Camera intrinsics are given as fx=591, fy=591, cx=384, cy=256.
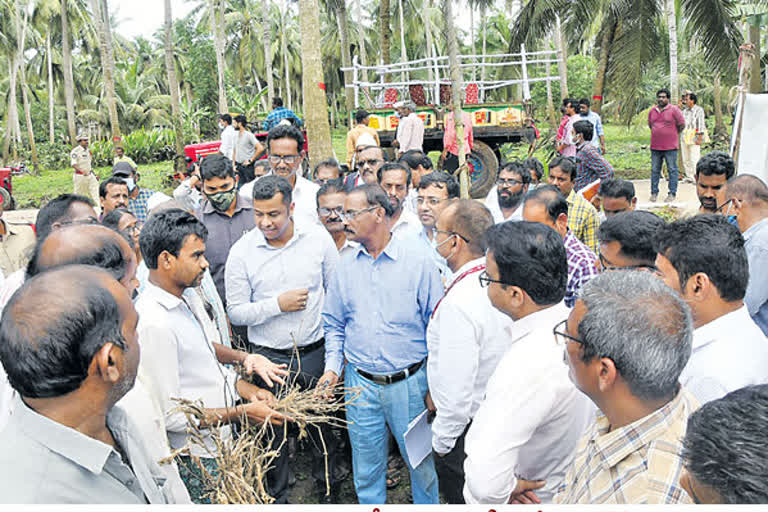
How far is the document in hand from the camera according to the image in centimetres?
281

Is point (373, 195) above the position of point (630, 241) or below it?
above

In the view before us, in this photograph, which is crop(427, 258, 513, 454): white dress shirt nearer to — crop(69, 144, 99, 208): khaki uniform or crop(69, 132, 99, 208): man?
crop(69, 132, 99, 208): man

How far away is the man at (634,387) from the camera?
1.52 metres

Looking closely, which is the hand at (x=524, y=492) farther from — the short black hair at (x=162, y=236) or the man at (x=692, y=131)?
the man at (x=692, y=131)

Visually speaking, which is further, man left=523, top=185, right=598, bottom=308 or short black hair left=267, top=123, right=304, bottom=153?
short black hair left=267, top=123, right=304, bottom=153

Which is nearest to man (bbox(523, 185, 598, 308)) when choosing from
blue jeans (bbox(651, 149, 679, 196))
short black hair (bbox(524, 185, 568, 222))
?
short black hair (bbox(524, 185, 568, 222))

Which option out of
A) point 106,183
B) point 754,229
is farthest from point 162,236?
point 754,229

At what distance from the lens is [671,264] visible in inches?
92.5

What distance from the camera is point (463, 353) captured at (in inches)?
96.9

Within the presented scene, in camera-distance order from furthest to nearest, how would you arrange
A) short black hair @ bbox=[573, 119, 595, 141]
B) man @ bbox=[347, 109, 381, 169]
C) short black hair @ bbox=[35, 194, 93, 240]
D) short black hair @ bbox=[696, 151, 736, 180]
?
man @ bbox=[347, 109, 381, 169] → short black hair @ bbox=[573, 119, 595, 141] → short black hair @ bbox=[696, 151, 736, 180] → short black hair @ bbox=[35, 194, 93, 240]

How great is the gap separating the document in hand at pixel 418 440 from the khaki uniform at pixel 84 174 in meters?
11.2

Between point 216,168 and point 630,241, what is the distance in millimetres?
2812

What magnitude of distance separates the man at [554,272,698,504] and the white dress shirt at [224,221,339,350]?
2118 mm

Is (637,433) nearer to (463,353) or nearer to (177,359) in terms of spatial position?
(463,353)
